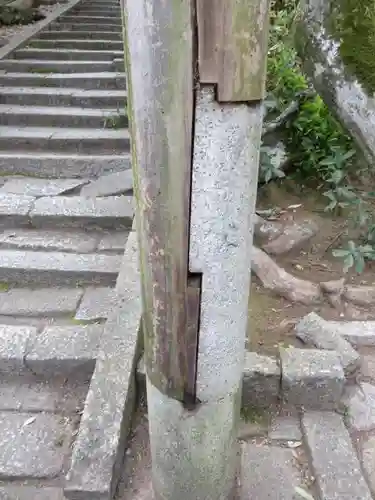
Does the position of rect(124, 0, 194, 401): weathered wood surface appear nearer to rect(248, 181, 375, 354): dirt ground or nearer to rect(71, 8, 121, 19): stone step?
rect(248, 181, 375, 354): dirt ground

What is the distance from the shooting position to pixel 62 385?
265 cm

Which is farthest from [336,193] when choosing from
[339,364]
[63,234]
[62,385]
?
[62,385]

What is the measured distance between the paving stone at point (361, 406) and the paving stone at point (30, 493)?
1.33 metres

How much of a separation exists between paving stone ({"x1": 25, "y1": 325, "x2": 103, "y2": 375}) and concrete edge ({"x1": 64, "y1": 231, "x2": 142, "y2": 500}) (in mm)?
237

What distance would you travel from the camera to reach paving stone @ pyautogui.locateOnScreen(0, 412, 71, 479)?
220cm

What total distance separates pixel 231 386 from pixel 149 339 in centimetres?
32

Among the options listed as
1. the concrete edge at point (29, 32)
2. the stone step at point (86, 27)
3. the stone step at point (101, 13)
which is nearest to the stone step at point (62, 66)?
the concrete edge at point (29, 32)

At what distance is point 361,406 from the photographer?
2385 mm

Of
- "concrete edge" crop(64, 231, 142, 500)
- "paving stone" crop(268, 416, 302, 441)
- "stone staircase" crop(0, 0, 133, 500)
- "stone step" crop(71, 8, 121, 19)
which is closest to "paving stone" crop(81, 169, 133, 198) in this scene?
"stone staircase" crop(0, 0, 133, 500)

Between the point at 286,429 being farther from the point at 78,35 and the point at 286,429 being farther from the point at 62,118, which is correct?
the point at 78,35

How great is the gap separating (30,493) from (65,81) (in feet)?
16.8

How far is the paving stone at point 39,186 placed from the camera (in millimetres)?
4340

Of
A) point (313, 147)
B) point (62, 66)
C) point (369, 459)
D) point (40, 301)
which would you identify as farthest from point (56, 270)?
point (62, 66)

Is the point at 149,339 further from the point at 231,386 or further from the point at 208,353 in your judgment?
the point at 231,386
